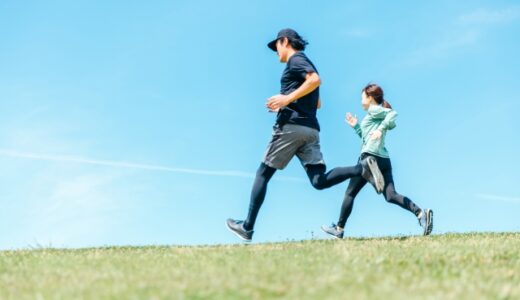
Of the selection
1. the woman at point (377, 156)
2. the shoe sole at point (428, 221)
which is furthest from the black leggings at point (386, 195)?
the shoe sole at point (428, 221)

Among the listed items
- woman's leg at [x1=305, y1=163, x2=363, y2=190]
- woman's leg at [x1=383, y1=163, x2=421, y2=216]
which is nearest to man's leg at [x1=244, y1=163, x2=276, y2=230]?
woman's leg at [x1=305, y1=163, x2=363, y2=190]

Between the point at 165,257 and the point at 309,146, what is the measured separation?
320 cm

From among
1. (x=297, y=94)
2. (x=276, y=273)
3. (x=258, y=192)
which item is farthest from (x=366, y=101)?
(x=276, y=273)

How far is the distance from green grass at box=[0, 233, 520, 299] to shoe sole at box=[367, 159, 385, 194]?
1609 mm

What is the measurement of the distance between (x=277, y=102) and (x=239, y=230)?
84.0 inches

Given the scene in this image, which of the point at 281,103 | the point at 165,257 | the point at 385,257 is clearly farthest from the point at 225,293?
the point at 281,103

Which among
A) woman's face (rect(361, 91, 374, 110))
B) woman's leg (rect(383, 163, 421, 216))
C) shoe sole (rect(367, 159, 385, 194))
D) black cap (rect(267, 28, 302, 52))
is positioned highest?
black cap (rect(267, 28, 302, 52))

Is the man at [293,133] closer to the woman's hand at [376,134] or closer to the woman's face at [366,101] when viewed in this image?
the woman's hand at [376,134]

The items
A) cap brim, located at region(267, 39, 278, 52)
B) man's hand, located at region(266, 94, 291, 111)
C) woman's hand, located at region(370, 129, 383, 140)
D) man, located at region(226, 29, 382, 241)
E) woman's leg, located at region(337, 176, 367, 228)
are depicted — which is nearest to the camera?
man's hand, located at region(266, 94, 291, 111)

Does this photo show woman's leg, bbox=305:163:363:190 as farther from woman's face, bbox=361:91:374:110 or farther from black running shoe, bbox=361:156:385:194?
woman's face, bbox=361:91:374:110

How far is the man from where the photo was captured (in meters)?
10.4

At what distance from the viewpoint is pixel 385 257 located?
25.0 ft

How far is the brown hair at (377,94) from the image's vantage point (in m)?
12.2

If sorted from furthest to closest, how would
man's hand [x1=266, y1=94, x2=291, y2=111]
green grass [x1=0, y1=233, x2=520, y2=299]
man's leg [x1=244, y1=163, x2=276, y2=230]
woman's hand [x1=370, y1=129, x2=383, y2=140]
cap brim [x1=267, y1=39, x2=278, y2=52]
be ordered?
woman's hand [x1=370, y1=129, x2=383, y2=140] < cap brim [x1=267, y1=39, x2=278, y2=52] < man's leg [x1=244, y1=163, x2=276, y2=230] < man's hand [x1=266, y1=94, x2=291, y2=111] < green grass [x1=0, y1=233, x2=520, y2=299]
